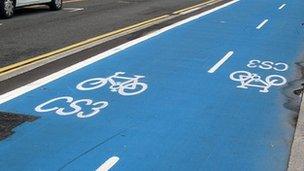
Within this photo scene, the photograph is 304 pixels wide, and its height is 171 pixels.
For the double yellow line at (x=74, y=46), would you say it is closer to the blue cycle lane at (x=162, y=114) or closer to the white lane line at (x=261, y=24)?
the blue cycle lane at (x=162, y=114)

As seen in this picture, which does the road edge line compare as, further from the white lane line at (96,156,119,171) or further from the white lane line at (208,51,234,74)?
the white lane line at (208,51,234,74)

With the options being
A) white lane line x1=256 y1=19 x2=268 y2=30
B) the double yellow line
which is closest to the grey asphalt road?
the double yellow line

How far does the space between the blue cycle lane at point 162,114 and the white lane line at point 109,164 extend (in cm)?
5

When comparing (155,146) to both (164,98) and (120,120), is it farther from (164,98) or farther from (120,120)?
(164,98)

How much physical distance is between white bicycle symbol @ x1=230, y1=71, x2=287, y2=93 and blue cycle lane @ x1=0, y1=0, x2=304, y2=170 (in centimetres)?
2

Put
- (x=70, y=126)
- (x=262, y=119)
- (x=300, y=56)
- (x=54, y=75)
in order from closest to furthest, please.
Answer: (x=70, y=126)
(x=262, y=119)
(x=54, y=75)
(x=300, y=56)

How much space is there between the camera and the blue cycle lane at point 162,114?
19.4 feet

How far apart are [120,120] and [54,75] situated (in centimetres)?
300

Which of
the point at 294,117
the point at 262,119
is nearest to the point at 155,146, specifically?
the point at 262,119

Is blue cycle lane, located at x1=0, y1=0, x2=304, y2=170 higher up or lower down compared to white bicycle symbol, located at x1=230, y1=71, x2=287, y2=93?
higher up

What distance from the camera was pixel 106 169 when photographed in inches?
218

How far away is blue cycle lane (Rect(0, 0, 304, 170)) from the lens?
19.4 feet

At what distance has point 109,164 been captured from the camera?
566cm

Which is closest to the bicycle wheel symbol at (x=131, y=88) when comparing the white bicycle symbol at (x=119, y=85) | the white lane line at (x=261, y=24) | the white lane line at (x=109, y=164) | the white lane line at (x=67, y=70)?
the white bicycle symbol at (x=119, y=85)
